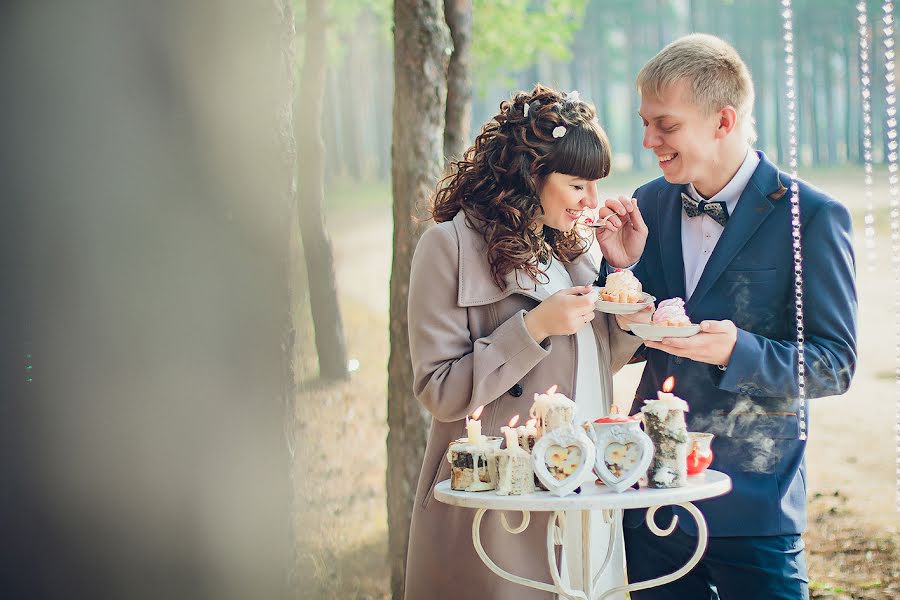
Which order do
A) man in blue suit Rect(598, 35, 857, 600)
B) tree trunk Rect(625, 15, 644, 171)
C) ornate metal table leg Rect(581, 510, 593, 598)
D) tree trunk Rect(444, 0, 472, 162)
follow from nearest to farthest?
ornate metal table leg Rect(581, 510, 593, 598)
man in blue suit Rect(598, 35, 857, 600)
tree trunk Rect(444, 0, 472, 162)
tree trunk Rect(625, 15, 644, 171)

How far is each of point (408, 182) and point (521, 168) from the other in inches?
78.0

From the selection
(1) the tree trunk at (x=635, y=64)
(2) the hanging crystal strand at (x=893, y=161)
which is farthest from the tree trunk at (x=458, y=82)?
(1) the tree trunk at (x=635, y=64)

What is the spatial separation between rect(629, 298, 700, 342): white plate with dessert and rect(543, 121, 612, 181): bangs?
1.45ft

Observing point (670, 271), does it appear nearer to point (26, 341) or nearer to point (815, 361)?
point (815, 361)

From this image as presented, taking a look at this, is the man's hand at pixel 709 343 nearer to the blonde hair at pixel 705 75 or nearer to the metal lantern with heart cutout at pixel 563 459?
the metal lantern with heart cutout at pixel 563 459

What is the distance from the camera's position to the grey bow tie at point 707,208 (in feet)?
9.20

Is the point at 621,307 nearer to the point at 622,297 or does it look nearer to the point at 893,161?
the point at 622,297

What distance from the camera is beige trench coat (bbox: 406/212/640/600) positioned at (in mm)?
2611

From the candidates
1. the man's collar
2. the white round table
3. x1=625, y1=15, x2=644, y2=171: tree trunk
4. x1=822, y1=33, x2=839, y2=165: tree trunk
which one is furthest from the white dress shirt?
x1=625, y1=15, x2=644, y2=171: tree trunk

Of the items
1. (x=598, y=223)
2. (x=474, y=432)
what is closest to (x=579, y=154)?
(x=598, y=223)

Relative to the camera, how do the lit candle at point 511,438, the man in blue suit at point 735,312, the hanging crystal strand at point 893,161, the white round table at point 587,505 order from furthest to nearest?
the hanging crystal strand at point 893,161
the man in blue suit at point 735,312
the lit candle at point 511,438
the white round table at point 587,505

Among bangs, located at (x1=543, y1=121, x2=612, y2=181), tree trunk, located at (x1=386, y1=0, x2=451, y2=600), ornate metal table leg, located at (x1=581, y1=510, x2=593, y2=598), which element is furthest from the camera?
tree trunk, located at (x1=386, y1=0, x2=451, y2=600)

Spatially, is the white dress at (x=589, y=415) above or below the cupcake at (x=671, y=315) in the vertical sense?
below

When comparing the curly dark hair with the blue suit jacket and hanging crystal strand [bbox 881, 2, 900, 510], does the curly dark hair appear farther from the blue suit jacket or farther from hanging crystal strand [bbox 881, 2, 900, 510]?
hanging crystal strand [bbox 881, 2, 900, 510]
